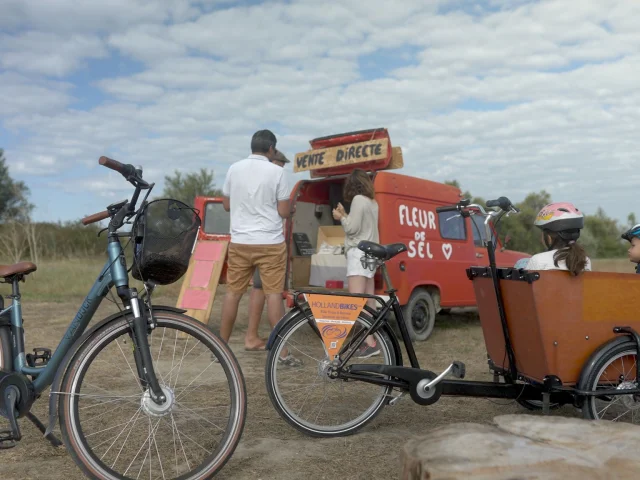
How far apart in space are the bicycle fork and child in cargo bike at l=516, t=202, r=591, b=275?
2.28 m

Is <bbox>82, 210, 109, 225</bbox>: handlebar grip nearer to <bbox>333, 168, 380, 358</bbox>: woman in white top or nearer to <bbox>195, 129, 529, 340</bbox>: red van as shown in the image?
<bbox>333, 168, 380, 358</bbox>: woman in white top

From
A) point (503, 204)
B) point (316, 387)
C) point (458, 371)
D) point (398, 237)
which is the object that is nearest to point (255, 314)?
point (398, 237)

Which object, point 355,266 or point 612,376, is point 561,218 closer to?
point 612,376

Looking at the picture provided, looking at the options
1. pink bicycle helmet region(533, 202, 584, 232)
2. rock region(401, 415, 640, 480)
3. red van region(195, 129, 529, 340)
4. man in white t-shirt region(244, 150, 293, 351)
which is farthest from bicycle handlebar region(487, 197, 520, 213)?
red van region(195, 129, 529, 340)

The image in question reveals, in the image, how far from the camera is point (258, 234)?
5.92m

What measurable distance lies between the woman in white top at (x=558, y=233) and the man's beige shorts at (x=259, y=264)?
96.0 inches

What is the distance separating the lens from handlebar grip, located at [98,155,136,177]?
3135 mm

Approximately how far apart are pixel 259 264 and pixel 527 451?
383 cm

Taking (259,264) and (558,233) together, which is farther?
(259,264)

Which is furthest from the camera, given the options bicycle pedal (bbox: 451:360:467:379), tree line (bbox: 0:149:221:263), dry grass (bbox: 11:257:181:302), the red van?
tree line (bbox: 0:149:221:263)

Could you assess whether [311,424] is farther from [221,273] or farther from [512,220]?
[512,220]

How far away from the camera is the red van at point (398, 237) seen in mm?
7555

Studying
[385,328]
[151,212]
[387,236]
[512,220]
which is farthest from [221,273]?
[512,220]

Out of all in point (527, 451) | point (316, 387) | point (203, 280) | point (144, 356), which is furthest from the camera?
point (203, 280)
